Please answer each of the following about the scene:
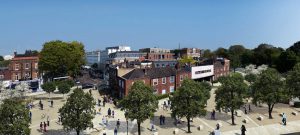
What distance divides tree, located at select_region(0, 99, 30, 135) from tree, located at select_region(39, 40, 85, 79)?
2396 inches

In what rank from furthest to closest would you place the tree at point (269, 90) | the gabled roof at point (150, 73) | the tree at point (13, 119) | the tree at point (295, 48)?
the tree at point (295, 48), the gabled roof at point (150, 73), the tree at point (269, 90), the tree at point (13, 119)

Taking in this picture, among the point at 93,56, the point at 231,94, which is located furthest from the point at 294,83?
the point at 93,56

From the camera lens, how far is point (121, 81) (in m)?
72.7

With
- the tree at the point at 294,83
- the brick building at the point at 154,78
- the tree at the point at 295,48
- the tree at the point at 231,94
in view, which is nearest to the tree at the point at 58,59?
the brick building at the point at 154,78

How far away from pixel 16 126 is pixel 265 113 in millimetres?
43529

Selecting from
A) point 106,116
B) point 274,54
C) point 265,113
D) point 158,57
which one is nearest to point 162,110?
point 106,116

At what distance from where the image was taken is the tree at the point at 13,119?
110 feet

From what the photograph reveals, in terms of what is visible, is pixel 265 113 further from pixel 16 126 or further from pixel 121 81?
pixel 16 126

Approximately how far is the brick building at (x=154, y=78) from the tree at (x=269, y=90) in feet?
77.3

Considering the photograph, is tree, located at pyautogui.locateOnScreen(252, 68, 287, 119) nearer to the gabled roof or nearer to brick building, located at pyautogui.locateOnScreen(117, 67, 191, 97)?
brick building, located at pyautogui.locateOnScreen(117, 67, 191, 97)

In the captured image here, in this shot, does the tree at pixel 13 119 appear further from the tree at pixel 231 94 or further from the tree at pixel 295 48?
the tree at pixel 295 48

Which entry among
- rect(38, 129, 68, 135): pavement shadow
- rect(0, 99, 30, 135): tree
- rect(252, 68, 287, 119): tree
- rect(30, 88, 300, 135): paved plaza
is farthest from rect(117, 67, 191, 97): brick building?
rect(0, 99, 30, 135): tree

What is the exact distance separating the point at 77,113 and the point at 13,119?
8.20 m

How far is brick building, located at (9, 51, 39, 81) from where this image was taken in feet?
321
